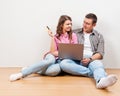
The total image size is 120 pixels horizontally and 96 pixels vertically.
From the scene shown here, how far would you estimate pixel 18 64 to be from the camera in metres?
3.21

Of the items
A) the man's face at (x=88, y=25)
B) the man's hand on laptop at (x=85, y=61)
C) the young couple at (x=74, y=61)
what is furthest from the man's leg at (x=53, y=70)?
the man's face at (x=88, y=25)

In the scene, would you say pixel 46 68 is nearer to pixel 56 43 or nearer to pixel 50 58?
pixel 50 58

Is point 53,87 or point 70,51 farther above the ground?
point 70,51

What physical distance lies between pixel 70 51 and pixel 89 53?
30cm

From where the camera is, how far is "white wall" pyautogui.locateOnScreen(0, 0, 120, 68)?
3117mm

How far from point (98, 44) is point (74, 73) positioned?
1.57 feet

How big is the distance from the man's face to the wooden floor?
0.56m

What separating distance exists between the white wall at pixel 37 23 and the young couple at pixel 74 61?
206 mm

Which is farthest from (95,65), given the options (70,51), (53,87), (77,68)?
(53,87)

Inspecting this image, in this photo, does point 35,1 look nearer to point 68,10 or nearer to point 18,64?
point 68,10

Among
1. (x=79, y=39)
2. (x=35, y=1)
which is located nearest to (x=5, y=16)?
(x=35, y=1)

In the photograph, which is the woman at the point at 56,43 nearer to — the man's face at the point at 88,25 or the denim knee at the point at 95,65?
the man's face at the point at 88,25

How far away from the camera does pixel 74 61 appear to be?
285cm

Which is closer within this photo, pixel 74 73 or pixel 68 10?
pixel 74 73
